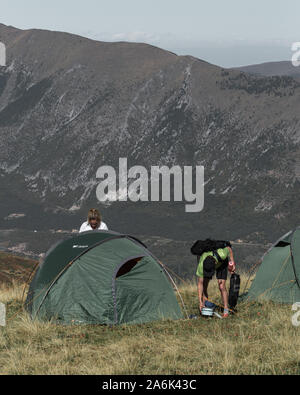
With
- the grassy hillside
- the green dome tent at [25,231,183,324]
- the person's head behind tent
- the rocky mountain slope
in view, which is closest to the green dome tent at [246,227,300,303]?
the green dome tent at [25,231,183,324]

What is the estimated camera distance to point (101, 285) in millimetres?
14703

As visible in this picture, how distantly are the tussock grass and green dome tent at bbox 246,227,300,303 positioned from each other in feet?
2.98

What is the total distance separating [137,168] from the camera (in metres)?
168

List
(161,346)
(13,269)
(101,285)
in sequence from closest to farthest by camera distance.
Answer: (161,346) < (101,285) < (13,269)

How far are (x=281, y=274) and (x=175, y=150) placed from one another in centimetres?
15767

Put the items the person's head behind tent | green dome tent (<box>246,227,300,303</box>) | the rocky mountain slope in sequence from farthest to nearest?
the rocky mountain slope → green dome tent (<box>246,227,300,303</box>) → the person's head behind tent

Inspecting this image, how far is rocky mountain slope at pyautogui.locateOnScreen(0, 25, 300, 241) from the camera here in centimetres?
14562

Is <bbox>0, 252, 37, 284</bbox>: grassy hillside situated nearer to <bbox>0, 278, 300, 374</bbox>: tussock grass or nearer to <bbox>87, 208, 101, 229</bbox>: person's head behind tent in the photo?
<bbox>87, 208, 101, 229</bbox>: person's head behind tent

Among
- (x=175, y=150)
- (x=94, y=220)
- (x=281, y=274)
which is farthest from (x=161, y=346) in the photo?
(x=175, y=150)

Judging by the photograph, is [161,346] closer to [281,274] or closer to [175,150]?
[281,274]

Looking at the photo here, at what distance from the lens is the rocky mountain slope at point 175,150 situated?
145625mm

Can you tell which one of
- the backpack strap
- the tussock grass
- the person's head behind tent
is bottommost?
the tussock grass

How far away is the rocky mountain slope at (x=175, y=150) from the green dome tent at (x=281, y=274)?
11424 centimetres
